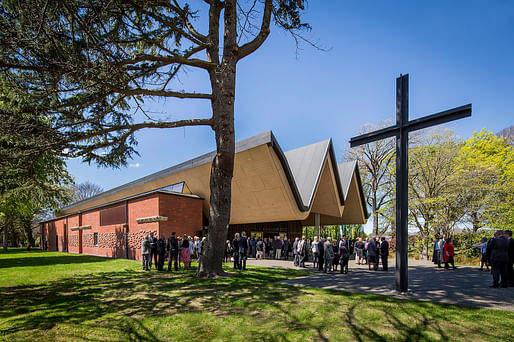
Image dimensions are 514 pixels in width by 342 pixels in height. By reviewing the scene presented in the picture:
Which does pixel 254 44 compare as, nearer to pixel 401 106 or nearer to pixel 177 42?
pixel 177 42

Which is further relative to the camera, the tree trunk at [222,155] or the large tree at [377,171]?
the large tree at [377,171]

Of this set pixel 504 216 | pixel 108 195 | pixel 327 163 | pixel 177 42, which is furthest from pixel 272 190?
pixel 108 195

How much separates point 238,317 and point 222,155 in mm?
5157

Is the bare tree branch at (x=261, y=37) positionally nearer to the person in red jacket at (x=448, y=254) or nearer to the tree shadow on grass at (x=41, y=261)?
the person in red jacket at (x=448, y=254)

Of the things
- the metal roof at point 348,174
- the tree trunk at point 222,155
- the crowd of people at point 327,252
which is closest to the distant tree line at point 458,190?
the metal roof at point 348,174

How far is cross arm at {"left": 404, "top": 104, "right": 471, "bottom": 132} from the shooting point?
6.38 m

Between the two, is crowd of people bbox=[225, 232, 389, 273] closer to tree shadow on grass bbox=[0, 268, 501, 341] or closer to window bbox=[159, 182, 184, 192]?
tree shadow on grass bbox=[0, 268, 501, 341]

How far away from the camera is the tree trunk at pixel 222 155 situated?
945cm

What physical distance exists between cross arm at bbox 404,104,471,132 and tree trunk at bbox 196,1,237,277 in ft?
16.8

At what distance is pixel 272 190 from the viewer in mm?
19375

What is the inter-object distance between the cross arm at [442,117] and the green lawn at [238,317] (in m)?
3.82

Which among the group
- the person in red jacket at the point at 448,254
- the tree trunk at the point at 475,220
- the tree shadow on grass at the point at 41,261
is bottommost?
the tree shadow on grass at the point at 41,261

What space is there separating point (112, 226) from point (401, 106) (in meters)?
21.6

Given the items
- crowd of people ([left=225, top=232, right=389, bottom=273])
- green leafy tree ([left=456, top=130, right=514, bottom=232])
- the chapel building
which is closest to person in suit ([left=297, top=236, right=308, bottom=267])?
crowd of people ([left=225, top=232, right=389, bottom=273])
